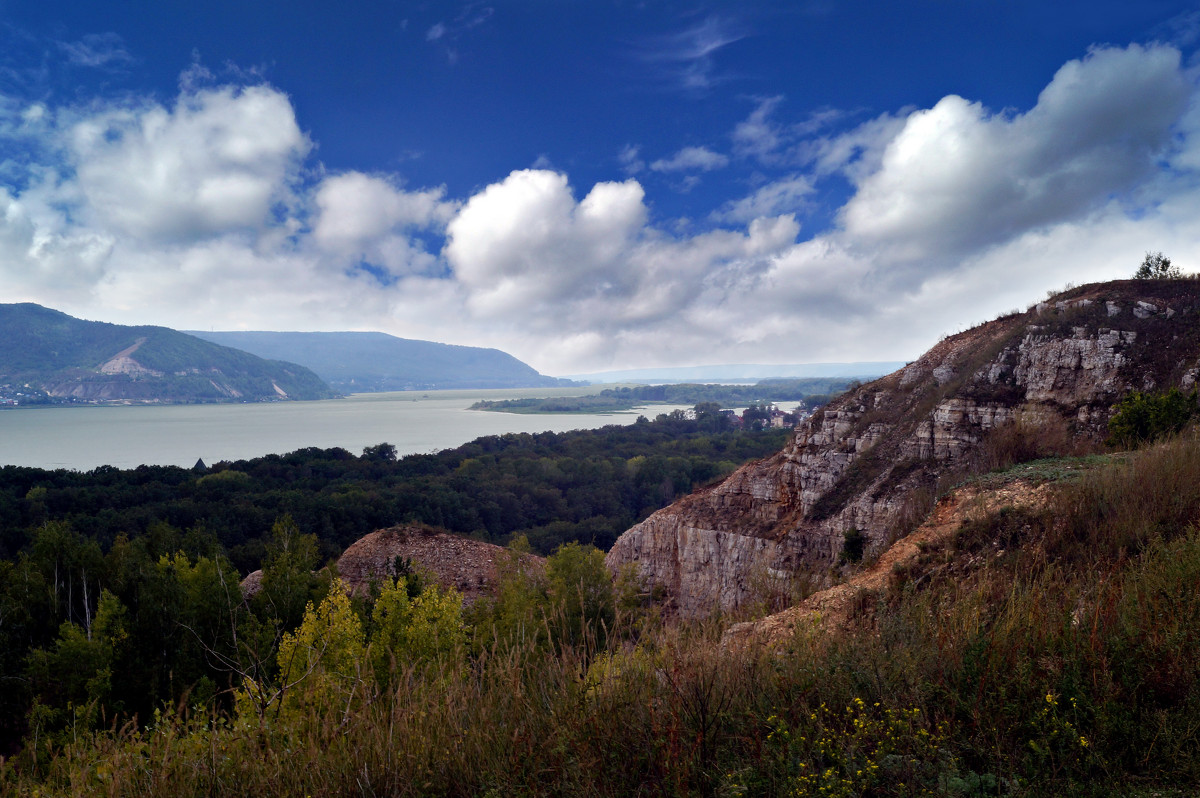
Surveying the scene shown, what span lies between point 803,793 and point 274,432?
392ft

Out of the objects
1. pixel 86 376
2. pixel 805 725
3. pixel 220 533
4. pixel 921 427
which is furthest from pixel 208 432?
pixel 805 725

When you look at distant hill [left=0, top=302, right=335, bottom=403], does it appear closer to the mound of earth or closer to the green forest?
the green forest

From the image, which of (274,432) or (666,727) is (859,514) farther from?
(274,432)

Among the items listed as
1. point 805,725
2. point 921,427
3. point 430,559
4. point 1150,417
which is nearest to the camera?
point 805,725

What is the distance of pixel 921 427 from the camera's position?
16.8m

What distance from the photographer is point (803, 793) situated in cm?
224

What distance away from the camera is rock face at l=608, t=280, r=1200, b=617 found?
14773 mm

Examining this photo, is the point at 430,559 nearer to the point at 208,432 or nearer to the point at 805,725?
the point at 805,725

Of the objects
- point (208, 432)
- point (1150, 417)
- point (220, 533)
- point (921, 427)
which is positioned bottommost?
point (220, 533)

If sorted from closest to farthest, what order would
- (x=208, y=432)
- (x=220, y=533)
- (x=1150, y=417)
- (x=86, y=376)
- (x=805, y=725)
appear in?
(x=805, y=725), (x=1150, y=417), (x=220, y=533), (x=208, y=432), (x=86, y=376)

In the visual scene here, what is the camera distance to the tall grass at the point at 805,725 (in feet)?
7.84

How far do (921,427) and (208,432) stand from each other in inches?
4759

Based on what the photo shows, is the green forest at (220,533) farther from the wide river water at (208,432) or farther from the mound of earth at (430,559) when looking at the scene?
the wide river water at (208,432)

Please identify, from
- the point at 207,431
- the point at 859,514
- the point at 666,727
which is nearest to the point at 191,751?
the point at 666,727
